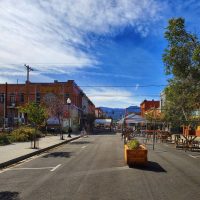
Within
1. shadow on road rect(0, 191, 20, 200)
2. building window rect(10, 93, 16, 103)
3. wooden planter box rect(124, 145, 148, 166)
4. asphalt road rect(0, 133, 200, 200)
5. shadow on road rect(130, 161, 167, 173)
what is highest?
building window rect(10, 93, 16, 103)

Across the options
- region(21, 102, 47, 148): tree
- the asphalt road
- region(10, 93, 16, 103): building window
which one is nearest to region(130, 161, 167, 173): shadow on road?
the asphalt road

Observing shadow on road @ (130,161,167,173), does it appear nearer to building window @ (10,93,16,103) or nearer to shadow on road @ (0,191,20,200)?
shadow on road @ (0,191,20,200)

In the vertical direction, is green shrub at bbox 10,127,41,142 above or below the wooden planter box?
above

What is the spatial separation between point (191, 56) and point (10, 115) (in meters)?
55.7

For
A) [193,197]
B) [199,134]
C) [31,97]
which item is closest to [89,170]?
[193,197]

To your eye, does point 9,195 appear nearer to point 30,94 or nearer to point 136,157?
point 136,157

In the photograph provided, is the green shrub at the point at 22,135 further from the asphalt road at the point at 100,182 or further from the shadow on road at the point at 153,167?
the shadow on road at the point at 153,167

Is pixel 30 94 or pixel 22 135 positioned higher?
pixel 30 94

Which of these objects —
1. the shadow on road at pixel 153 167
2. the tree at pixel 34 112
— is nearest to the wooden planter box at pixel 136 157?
the shadow on road at pixel 153 167

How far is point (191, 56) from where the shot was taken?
944 inches

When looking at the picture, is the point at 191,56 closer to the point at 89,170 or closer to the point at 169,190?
the point at 89,170

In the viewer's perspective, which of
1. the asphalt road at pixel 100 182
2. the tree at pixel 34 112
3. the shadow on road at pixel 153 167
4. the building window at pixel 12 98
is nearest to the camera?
the asphalt road at pixel 100 182

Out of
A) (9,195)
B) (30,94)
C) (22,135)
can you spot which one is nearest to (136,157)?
(9,195)

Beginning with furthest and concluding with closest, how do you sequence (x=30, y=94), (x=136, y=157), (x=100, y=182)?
(x=30, y=94) < (x=136, y=157) < (x=100, y=182)
